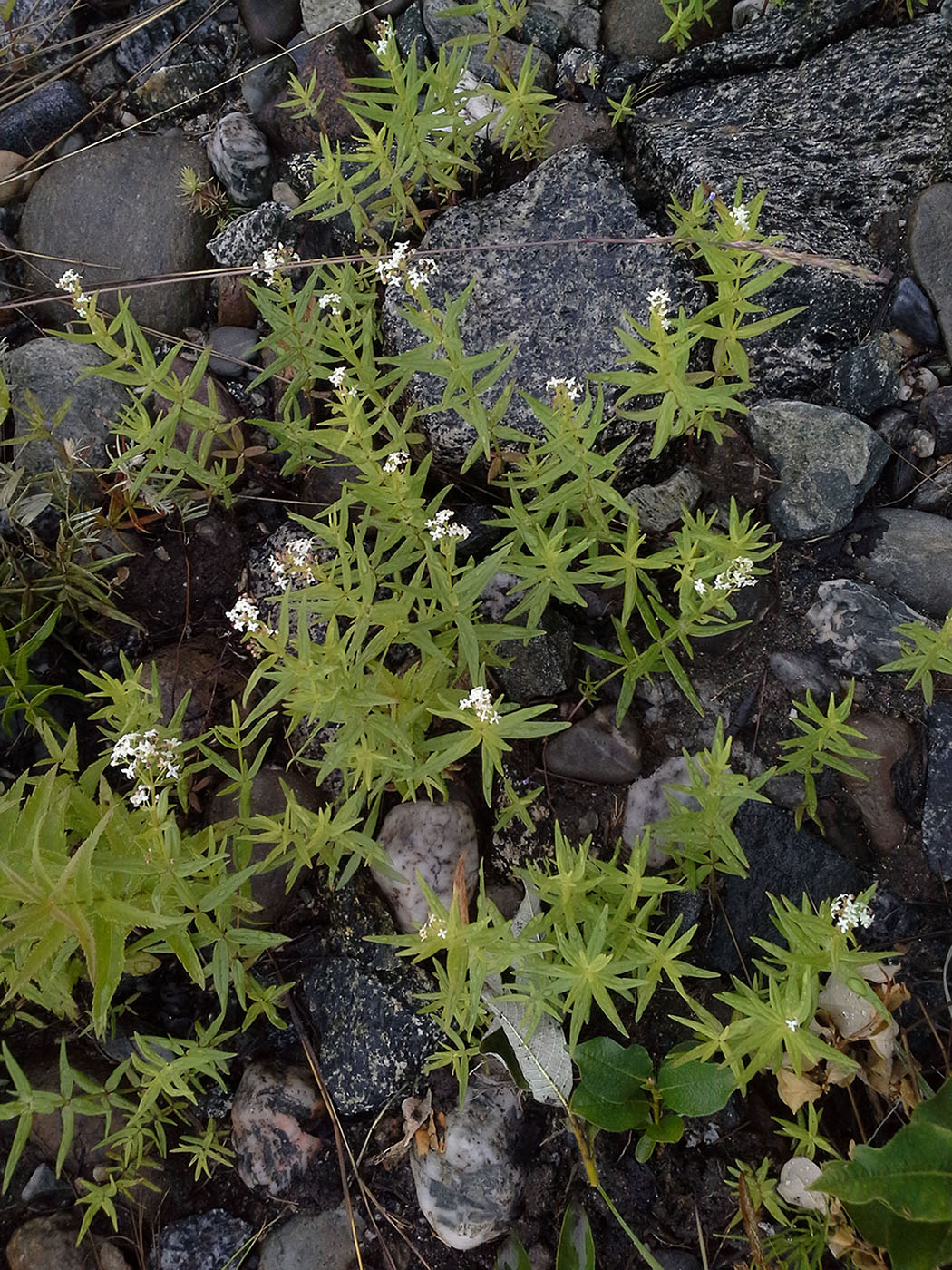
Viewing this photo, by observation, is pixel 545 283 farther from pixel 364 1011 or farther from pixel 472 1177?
pixel 472 1177

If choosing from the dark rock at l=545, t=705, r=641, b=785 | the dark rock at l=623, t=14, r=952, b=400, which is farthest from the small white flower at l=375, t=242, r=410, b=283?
the dark rock at l=545, t=705, r=641, b=785

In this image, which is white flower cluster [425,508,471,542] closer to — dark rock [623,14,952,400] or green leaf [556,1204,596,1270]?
dark rock [623,14,952,400]

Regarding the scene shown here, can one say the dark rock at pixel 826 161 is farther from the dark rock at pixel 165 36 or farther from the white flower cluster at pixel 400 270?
the dark rock at pixel 165 36

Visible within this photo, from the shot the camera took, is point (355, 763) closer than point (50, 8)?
Yes

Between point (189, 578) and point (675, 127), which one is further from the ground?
point (675, 127)

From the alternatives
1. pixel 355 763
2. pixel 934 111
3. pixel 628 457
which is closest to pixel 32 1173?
pixel 355 763

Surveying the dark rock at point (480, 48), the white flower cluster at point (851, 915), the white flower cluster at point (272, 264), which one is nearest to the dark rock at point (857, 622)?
the white flower cluster at point (851, 915)

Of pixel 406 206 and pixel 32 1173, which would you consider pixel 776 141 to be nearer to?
pixel 406 206
